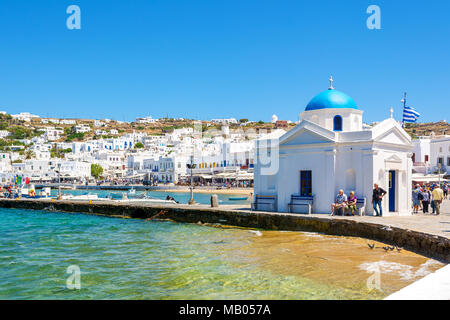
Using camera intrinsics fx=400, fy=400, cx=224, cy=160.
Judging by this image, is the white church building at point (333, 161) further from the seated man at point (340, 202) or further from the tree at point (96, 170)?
the tree at point (96, 170)

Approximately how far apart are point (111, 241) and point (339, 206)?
32.0 feet

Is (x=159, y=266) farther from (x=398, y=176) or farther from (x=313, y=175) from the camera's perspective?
(x=398, y=176)

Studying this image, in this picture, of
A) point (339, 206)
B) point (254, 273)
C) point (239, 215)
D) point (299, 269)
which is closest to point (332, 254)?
point (299, 269)

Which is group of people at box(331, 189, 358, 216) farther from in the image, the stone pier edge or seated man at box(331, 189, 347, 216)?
the stone pier edge

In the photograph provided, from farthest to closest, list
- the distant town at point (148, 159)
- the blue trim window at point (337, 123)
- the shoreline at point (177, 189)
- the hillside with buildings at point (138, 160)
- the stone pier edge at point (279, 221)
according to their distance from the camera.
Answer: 1. the hillside with buildings at point (138, 160)
2. the distant town at point (148, 159)
3. the shoreline at point (177, 189)
4. the blue trim window at point (337, 123)
5. the stone pier edge at point (279, 221)

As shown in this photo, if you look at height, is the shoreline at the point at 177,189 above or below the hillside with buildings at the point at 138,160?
below

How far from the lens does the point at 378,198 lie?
16.0 m

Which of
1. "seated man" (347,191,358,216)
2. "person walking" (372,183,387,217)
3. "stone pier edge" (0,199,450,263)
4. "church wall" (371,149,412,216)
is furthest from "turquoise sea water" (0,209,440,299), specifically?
"church wall" (371,149,412,216)

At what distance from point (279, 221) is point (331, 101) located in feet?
21.5

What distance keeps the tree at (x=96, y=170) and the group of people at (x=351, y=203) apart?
105162 millimetres

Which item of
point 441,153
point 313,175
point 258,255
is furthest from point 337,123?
point 441,153

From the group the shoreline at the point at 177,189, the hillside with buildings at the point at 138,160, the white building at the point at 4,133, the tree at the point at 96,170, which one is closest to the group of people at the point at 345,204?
the hillside with buildings at the point at 138,160

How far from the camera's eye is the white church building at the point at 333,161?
Result: 16.8 m

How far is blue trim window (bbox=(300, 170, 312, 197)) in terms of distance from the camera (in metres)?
18.2
